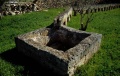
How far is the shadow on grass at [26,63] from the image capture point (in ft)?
27.9

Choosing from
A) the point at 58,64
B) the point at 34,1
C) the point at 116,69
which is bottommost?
the point at 116,69

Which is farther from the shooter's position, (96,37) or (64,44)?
(64,44)

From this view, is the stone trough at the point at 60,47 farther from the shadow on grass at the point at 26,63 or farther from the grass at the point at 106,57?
the grass at the point at 106,57

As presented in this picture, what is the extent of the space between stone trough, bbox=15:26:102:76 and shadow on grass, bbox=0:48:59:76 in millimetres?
258

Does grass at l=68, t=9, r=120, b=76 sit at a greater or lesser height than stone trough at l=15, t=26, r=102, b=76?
lesser

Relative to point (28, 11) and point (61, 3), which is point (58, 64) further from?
point (61, 3)

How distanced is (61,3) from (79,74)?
757 inches

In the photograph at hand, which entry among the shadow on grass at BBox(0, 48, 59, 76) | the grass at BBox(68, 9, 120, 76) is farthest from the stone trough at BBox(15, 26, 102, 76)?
the grass at BBox(68, 9, 120, 76)

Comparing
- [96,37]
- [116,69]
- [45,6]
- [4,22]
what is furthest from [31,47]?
[45,6]

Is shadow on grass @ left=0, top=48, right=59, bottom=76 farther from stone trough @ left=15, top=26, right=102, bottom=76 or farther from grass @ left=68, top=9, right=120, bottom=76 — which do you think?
grass @ left=68, top=9, right=120, bottom=76

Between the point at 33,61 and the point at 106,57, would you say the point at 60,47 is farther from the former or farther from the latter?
the point at 106,57

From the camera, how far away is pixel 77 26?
51.8ft

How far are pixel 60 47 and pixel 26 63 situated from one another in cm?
300

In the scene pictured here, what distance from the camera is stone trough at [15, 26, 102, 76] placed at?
7962mm
